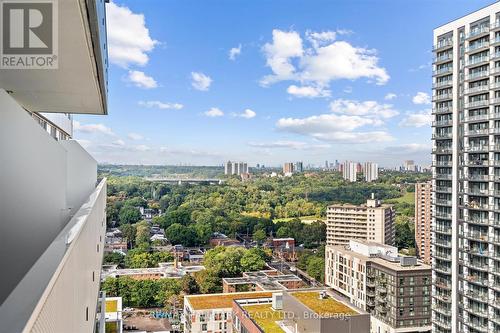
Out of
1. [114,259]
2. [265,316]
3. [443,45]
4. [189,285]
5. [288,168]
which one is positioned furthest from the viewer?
[288,168]

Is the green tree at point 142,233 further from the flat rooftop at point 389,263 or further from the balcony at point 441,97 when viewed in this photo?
the balcony at point 441,97

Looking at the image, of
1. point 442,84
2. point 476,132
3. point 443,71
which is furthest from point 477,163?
point 443,71

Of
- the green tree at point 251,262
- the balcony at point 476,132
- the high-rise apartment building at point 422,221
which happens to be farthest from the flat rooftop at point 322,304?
the high-rise apartment building at point 422,221

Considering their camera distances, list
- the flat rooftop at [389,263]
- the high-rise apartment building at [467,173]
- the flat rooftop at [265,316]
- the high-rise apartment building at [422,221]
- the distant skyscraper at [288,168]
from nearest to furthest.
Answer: the high-rise apartment building at [467,173] < the flat rooftop at [265,316] < the flat rooftop at [389,263] < the high-rise apartment building at [422,221] < the distant skyscraper at [288,168]

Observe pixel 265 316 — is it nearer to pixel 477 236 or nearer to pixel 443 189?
pixel 477 236

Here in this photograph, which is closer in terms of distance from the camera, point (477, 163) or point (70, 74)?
point (70, 74)

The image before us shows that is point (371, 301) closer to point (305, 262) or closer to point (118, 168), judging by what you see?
point (305, 262)
